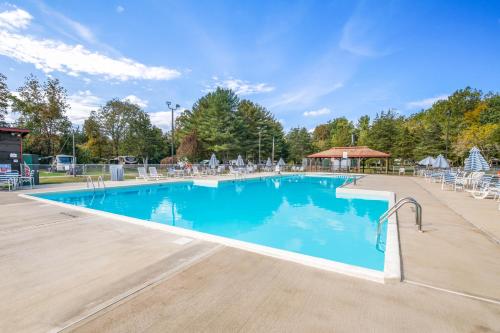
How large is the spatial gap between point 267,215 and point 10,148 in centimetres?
1188

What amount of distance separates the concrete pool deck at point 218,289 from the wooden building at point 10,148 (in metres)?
9.45

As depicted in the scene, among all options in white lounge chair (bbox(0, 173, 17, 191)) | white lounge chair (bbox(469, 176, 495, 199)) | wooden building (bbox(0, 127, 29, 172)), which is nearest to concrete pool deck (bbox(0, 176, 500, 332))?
white lounge chair (bbox(469, 176, 495, 199))

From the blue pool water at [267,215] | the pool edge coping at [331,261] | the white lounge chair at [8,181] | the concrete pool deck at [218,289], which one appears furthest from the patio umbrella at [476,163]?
the white lounge chair at [8,181]

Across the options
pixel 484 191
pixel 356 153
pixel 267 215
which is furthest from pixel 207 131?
pixel 484 191

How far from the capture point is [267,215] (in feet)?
27.8

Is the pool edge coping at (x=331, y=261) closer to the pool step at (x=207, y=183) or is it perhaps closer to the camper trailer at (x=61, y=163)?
the pool step at (x=207, y=183)

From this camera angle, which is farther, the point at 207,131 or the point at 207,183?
the point at 207,131

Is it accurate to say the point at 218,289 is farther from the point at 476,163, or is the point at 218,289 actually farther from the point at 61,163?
the point at 61,163

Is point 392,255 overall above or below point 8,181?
below

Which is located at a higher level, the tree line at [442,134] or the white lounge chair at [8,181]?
the tree line at [442,134]

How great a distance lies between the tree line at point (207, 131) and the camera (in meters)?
→ 26.0

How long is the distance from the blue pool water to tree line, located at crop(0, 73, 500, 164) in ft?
61.0

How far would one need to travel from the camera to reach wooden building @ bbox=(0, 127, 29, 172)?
1065 cm

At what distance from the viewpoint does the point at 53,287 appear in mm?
2459
